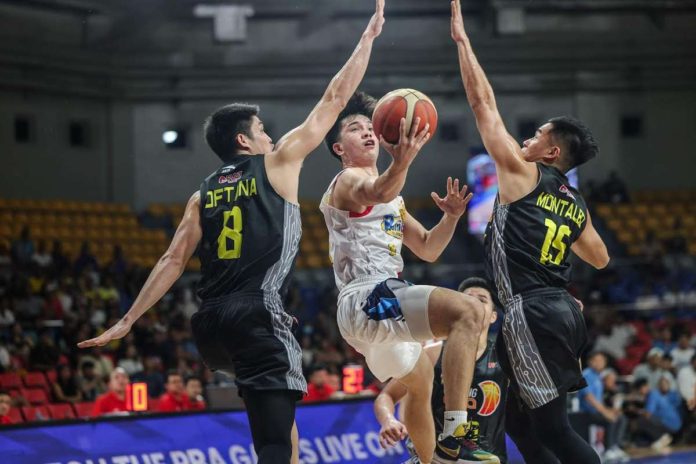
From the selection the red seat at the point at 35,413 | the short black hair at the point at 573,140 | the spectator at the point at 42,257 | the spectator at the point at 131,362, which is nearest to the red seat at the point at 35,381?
the red seat at the point at 35,413

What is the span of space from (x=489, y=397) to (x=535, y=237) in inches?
69.8

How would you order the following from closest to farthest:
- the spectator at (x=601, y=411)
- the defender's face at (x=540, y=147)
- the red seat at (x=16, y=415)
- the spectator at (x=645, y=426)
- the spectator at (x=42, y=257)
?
the defender's face at (x=540, y=147) → the red seat at (x=16, y=415) → the spectator at (x=601, y=411) → the spectator at (x=645, y=426) → the spectator at (x=42, y=257)

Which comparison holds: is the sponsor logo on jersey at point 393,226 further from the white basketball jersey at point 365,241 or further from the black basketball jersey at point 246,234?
the black basketball jersey at point 246,234

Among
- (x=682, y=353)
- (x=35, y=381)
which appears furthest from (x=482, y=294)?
(x=682, y=353)

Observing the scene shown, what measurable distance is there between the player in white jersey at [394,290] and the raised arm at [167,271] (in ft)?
2.91

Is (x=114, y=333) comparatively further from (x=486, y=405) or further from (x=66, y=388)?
(x=66, y=388)

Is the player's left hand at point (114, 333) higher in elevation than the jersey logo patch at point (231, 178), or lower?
lower

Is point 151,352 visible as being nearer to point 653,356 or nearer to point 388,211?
point 653,356

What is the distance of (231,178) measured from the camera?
6320 millimetres

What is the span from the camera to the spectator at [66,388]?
46.7 feet

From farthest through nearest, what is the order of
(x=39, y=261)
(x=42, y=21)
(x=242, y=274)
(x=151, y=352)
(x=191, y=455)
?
1. (x=42, y=21)
2. (x=39, y=261)
3. (x=151, y=352)
4. (x=191, y=455)
5. (x=242, y=274)

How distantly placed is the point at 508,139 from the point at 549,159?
450 mm

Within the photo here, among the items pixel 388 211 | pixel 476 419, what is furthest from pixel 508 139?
pixel 476 419

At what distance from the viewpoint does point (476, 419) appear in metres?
7.86
